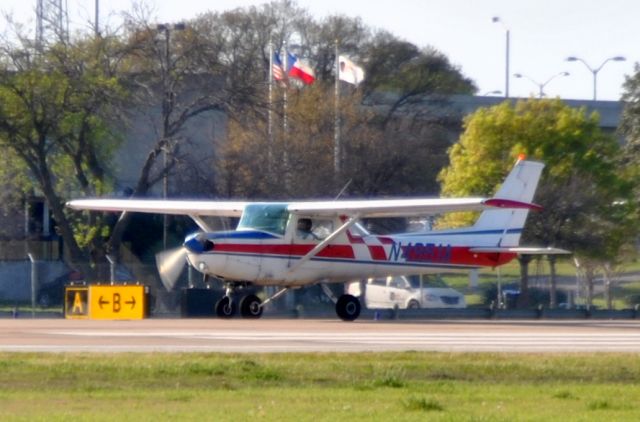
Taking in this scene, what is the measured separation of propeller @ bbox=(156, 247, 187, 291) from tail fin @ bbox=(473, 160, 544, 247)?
7.48 meters

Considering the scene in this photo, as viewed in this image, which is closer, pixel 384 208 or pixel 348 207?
pixel 384 208

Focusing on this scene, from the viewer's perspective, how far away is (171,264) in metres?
Answer: 33.3

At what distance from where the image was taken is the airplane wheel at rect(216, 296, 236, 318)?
101ft

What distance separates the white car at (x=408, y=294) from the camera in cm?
4234

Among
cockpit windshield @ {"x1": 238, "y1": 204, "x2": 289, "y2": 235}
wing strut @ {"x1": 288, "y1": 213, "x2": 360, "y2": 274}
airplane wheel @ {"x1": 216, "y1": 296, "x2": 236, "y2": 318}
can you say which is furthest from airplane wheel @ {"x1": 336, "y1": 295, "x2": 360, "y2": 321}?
airplane wheel @ {"x1": 216, "y1": 296, "x2": 236, "y2": 318}

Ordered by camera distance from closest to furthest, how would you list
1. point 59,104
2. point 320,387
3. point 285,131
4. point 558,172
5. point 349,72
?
1. point 320,387
2. point 59,104
3. point 558,172
4. point 285,131
5. point 349,72

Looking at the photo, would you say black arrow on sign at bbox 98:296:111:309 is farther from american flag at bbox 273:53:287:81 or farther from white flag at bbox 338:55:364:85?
white flag at bbox 338:55:364:85

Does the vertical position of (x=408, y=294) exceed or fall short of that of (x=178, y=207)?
it falls short

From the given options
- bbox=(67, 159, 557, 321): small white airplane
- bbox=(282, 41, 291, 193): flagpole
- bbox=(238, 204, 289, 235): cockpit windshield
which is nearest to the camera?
bbox=(67, 159, 557, 321): small white airplane

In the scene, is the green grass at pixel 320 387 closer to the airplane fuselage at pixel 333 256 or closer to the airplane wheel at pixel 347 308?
the airplane fuselage at pixel 333 256

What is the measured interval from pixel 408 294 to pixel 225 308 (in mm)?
13588

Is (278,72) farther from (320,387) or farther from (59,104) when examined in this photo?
(320,387)

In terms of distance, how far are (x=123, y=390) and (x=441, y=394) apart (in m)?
3.40

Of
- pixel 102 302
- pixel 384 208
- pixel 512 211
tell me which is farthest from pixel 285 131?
pixel 384 208
